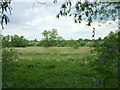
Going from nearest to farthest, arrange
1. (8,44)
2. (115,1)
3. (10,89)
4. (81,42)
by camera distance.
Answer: (10,89)
(115,1)
(8,44)
(81,42)

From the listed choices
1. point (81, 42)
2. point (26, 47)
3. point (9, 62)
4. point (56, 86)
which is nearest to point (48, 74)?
point (56, 86)

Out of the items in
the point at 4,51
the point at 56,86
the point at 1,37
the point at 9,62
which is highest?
the point at 1,37

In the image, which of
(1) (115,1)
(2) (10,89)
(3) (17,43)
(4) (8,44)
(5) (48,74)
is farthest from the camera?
(3) (17,43)

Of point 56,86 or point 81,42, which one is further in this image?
point 81,42

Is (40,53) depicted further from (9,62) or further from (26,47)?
(9,62)

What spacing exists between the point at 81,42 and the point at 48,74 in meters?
5.91

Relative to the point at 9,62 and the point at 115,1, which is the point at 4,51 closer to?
the point at 9,62

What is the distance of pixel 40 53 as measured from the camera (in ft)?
28.6

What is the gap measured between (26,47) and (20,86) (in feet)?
19.1

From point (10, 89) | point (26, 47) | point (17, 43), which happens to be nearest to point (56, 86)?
point (10, 89)

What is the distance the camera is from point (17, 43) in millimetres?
7875

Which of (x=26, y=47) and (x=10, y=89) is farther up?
(x=26, y=47)

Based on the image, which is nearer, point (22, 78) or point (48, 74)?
point (22, 78)

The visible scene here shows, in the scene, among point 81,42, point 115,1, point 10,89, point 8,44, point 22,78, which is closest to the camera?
point 10,89
